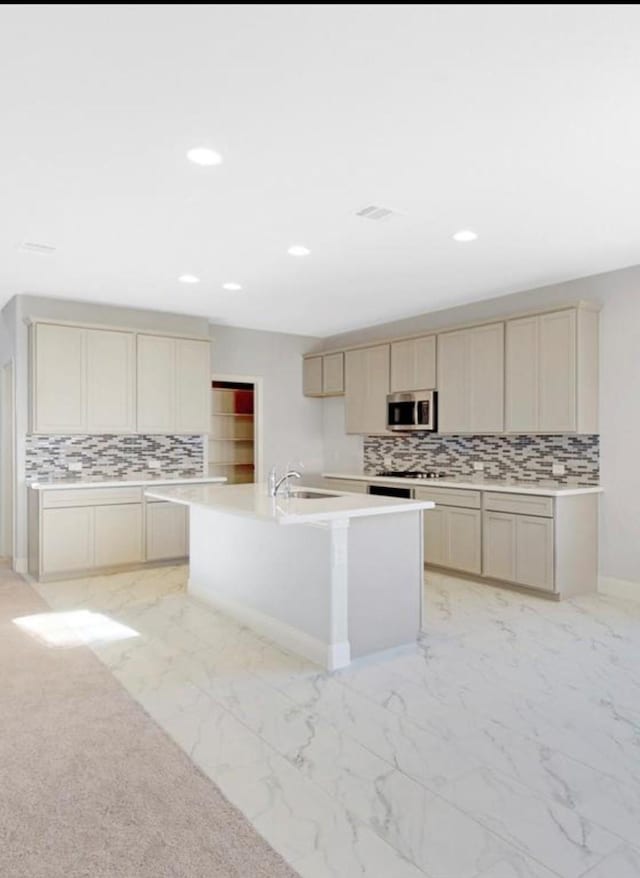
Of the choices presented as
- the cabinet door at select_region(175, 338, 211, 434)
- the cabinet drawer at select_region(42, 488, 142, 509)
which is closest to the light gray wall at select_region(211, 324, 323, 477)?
the cabinet door at select_region(175, 338, 211, 434)

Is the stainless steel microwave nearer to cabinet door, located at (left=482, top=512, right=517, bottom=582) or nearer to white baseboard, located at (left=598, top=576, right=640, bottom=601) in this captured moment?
cabinet door, located at (left=482, top=512, right=517, bottom=582)

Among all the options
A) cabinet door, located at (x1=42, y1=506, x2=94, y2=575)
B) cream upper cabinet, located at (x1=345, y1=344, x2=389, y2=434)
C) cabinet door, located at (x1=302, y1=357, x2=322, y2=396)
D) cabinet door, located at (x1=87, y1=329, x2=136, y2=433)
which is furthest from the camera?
cabinet door, located at (x1=302, y1=357, x2=322, y2=396)

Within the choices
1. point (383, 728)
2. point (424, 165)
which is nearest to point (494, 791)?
point (383, 728)

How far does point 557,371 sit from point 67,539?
4437mm

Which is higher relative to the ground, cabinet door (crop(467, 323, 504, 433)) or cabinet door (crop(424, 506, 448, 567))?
cabinet door (crop(467, 323, 504, 433))

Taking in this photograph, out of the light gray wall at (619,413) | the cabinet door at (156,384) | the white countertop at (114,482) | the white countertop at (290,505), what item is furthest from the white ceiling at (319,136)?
the white countertop at (114,482)

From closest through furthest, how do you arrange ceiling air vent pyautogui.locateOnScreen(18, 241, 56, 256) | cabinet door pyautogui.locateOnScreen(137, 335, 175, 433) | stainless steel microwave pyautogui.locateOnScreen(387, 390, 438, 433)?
ceiling air vent pyautogui.locateOnScreen(18, 241, 56, 256), cabinet door pyautogui.locateOnScreen(137, 335, 175, 433), stainless steel microwave pyautogui.locateOnScreen(387, 390, 438, 433)

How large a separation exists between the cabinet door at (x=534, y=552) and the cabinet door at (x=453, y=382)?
4.03ft

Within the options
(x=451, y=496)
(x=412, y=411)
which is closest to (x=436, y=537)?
(x=451, y=496)

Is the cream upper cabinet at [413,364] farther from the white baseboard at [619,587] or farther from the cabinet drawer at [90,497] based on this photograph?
the cabinet drawer at [90,497]

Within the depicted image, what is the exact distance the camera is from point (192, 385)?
639 cm

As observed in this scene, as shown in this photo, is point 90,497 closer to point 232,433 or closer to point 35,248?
point 35,248

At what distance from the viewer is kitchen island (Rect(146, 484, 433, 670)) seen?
3416 mm

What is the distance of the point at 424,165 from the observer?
296 cm
